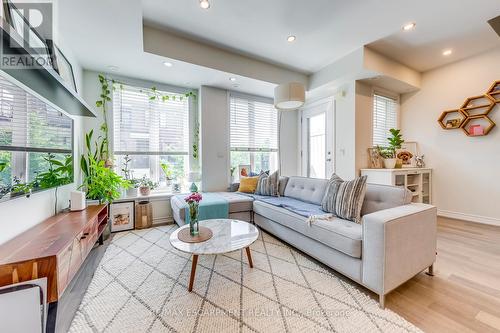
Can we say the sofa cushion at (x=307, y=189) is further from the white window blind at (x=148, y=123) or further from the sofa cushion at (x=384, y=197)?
the white window blind at (x=148, y=123)

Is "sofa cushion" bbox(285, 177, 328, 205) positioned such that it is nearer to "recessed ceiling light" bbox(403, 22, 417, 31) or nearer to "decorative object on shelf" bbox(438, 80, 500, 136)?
"recessed ceiling light" bbox(403, 22, 417, 31)

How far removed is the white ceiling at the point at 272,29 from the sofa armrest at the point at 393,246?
2419 millimetres

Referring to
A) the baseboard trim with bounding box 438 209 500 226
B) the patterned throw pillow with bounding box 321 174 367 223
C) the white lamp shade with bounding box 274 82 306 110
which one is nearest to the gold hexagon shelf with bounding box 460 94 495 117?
the baseboard trim with bounding box 438 209 500 226

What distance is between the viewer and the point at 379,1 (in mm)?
2338

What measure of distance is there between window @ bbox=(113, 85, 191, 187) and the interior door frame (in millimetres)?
2736

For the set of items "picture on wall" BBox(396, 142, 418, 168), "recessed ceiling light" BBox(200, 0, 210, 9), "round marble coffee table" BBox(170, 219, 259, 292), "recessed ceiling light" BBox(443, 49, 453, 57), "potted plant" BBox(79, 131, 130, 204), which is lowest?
"round marble coffee table" BBox(170, 219, 259, 292)

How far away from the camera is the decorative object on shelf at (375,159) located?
3.93m

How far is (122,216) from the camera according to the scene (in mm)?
3262

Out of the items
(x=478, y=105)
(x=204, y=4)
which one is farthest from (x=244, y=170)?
(x=478, y=105)

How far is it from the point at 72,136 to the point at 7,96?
4.33 feet

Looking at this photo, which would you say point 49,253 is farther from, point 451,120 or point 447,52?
point 451,120

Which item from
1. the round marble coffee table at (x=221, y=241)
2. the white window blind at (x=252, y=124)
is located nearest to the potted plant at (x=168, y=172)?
the white window blind at (x=252, y=124)

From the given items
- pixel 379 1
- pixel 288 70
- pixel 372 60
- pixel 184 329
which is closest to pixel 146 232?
pixel 184 329

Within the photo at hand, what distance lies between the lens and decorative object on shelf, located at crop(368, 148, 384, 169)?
12.9 feet
